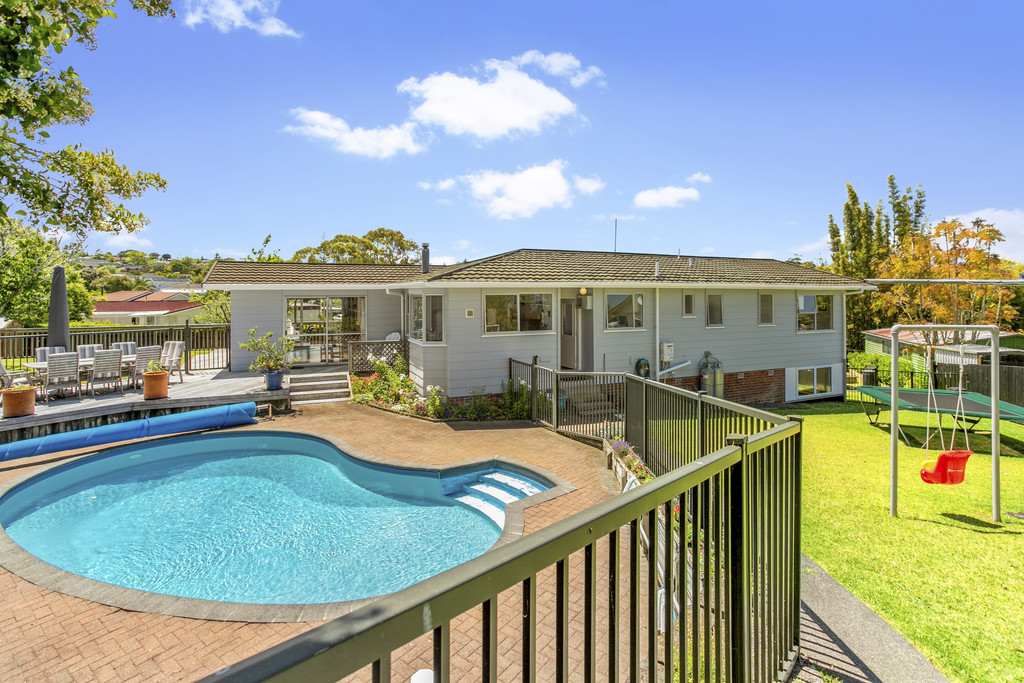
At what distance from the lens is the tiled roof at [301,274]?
17.0 m

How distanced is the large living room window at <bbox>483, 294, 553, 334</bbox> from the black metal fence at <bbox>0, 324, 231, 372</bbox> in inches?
408

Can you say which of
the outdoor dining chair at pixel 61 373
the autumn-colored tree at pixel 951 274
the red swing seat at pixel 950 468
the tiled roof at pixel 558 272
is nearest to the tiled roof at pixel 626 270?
the tiled roof at pixel 558 272

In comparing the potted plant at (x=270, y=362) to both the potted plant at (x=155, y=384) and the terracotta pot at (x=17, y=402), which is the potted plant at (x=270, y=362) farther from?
the terracotta pot at (x=17, y=402)

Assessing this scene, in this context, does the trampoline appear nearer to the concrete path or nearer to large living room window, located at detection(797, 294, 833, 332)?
large living room window, located at detection(797, 294, 833, 332)

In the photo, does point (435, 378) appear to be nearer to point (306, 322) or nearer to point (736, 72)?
point (306, 322)

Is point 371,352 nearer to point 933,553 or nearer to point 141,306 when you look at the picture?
point 933,553

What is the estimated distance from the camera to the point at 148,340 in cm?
1905

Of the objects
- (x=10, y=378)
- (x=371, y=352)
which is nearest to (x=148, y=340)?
(x=10, y=378)

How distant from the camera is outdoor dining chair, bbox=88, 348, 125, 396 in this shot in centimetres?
1302

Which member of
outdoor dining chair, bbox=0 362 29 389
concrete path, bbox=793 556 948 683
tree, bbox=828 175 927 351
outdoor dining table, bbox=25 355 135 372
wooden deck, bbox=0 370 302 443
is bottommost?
concrete path, bbox=793 556 948 683

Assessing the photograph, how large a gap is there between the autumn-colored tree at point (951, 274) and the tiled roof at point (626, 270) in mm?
5794

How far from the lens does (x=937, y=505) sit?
289 inches

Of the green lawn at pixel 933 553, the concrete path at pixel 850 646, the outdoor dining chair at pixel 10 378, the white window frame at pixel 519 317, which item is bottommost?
the green lawn at pixel 933 553

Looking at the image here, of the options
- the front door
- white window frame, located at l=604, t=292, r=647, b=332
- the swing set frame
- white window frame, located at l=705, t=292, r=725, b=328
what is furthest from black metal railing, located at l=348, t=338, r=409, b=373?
the swing set frame
